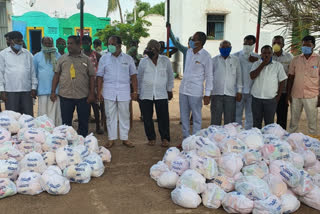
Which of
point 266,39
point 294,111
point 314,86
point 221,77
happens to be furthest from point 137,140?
point 266,39

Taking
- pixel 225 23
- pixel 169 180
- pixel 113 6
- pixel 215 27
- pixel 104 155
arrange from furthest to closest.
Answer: pixel 113 6 < pixel 215 27 < pixel 225 23 < pixel 104 155 < pixel 169 180

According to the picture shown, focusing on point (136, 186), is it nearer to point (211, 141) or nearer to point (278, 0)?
point (211, 141)

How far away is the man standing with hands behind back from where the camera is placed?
477 cm

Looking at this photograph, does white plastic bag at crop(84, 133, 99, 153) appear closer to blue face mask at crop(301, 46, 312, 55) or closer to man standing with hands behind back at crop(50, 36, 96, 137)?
man standing with hands behind back at crop(50, 36, 96, 137)

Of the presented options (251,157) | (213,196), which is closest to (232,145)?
(251,157)

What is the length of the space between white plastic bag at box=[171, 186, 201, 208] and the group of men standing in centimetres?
190

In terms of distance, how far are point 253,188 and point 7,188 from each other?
103 inches

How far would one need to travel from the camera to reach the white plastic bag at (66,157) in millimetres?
3778

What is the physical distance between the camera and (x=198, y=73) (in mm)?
4801

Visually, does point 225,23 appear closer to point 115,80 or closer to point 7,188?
point 115,80

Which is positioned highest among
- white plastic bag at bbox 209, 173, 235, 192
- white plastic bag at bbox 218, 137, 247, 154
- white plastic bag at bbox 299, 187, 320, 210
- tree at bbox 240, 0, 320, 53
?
tree at bbox 240, 0, 320, 53

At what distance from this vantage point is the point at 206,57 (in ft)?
15.5

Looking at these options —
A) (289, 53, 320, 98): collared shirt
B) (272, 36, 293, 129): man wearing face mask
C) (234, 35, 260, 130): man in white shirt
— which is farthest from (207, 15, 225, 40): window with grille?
(289, 53, 320, 98): collared shirt

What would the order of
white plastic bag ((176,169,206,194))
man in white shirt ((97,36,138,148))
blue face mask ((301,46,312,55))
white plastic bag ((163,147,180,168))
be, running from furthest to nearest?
blue face mask ((301,46,312,55)) < man in white shirt ((97,36,138,148)) < white plastic bag ((163,147,180,168)) < white plastic bag ((176,169,206,194))
